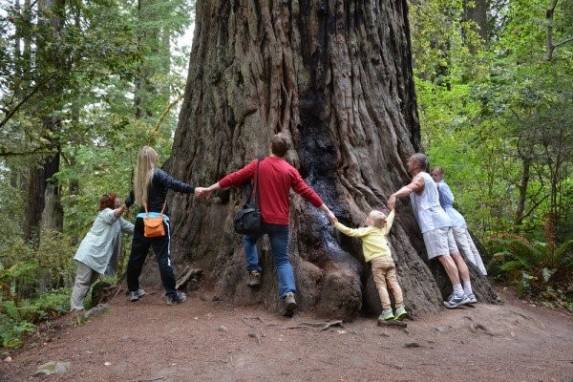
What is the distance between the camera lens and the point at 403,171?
23.2ft

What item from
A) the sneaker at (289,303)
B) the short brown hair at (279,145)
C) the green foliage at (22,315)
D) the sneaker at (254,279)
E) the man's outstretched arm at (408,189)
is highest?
the short brown hair at (279,145)

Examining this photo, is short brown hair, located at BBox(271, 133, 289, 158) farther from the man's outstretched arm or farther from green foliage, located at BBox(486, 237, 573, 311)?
green foliage, located at BBox(486, 237, 573, 311)

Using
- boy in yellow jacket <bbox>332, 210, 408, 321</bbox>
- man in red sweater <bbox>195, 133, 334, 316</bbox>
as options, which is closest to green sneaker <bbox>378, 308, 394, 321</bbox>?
boy in yellow jacket <bbox>332, 210, 408, 321</bbox>

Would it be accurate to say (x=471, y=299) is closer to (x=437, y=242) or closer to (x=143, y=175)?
(x=437, y=242)

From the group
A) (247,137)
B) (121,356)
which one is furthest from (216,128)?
(121,356)

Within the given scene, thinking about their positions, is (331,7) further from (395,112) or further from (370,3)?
(395,112)

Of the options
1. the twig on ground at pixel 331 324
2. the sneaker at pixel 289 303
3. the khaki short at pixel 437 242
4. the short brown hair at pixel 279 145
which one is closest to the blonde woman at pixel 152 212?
the short brown hair at pixel 279 145

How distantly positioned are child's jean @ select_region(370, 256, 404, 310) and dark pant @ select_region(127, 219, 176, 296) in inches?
96.1

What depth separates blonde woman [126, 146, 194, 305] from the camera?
20.1 feet

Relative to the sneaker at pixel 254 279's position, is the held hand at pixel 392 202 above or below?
above

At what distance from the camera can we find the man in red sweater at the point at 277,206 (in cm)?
542

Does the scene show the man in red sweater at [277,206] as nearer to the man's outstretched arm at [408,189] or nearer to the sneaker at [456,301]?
the man's outstretched arm at [408,189]

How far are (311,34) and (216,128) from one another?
1.86 meters

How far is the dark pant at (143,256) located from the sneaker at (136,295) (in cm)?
4
